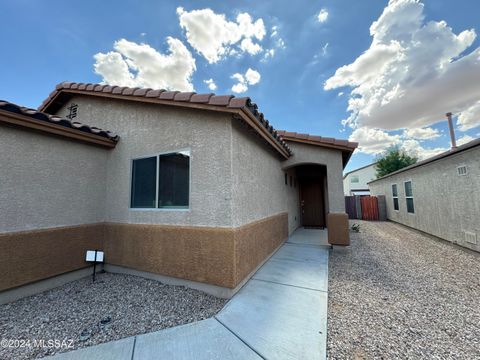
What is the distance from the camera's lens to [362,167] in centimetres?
3228

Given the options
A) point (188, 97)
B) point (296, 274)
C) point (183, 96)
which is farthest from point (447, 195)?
point (183, 96)

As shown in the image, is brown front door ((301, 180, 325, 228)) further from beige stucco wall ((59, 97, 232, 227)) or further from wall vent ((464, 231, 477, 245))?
beige stucco wall ((59, 97, 232, 227))

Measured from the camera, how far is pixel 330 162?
22.3 feet

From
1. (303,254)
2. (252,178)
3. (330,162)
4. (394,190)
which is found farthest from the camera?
(394,190)

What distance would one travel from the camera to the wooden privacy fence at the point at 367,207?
15.2 metres

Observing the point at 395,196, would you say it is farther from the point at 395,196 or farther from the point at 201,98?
the point at 201,98

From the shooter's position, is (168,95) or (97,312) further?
(168,95)

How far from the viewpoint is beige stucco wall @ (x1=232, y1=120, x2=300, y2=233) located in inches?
158

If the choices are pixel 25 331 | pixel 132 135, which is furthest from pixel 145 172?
pixel 25 331

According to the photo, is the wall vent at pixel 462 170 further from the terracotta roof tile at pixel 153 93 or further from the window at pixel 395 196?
the terracotta roof tile at pixel 153 93

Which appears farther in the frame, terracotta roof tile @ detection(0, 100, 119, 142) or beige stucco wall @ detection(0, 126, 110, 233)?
beige stucco wall @ detection(0, 126, 110, 233)

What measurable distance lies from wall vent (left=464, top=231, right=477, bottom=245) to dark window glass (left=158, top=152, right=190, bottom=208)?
31.0 feet

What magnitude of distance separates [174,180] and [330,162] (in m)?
5.45

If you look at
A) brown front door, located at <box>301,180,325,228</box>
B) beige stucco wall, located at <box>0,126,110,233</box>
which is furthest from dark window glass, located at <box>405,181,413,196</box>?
beige stucco wall, located at <box>0,126,110,233</box>
